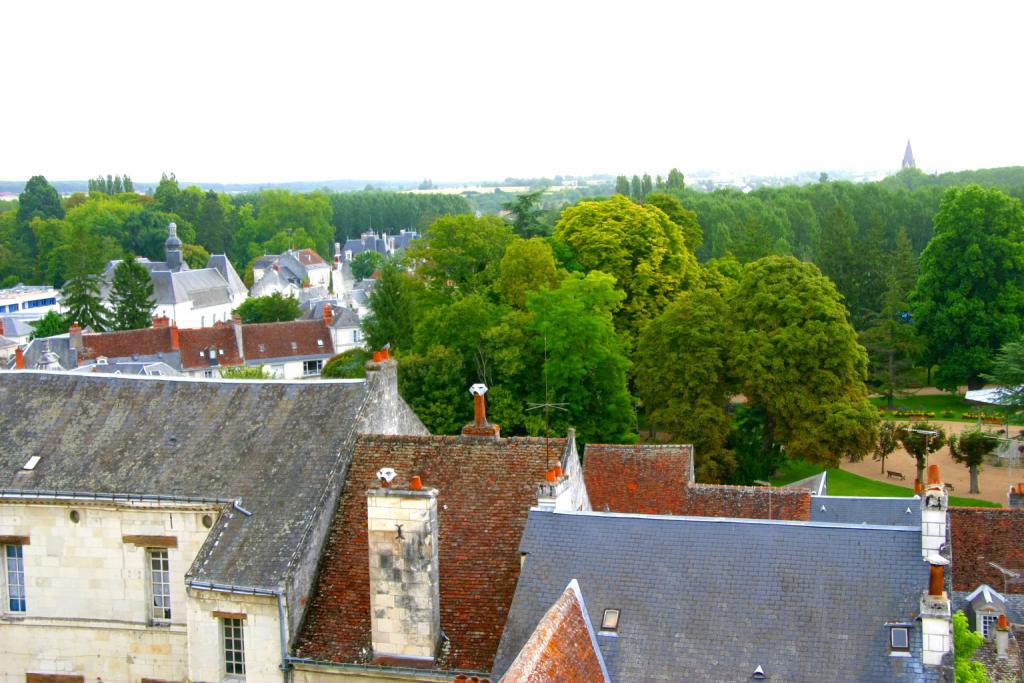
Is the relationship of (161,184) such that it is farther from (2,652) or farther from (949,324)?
(2,652)

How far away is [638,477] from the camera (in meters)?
31.5

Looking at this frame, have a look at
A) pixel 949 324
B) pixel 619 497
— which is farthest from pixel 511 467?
pixel 949 324

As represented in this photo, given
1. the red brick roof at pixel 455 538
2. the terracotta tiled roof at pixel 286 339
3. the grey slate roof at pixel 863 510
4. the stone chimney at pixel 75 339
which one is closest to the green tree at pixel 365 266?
the terracotta tiled roof at pixel 286 339

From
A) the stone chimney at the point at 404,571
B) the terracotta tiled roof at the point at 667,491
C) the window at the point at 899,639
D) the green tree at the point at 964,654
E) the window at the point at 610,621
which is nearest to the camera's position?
the window at the point at 899,639

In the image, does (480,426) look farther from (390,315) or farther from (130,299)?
(130,299)

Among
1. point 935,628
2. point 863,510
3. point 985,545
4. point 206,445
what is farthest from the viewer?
point 863,510

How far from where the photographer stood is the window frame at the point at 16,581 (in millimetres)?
22594

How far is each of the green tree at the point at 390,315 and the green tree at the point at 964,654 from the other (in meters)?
41.5

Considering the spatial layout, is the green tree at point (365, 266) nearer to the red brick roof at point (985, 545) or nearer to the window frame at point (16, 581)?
the red brick roof at point (985, 545)

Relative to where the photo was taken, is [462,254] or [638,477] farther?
[462,254]

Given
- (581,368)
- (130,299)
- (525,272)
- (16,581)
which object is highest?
(525,272)

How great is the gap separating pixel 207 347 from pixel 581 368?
4172cm

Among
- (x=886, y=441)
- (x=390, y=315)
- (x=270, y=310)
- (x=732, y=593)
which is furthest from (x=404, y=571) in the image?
(x=270, y=310)

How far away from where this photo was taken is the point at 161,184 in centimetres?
17150
